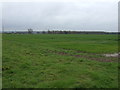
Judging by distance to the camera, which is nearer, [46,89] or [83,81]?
[46,89]

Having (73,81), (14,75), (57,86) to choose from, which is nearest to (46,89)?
(57,86)

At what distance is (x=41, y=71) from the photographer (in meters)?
8.20

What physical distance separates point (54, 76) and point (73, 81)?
3.49 ft

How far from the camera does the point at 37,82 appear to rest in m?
6.62

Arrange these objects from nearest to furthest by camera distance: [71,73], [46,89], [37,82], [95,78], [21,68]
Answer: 1. [46,89]
2. [37,82]
3. [95,78]
4. [71,73]
5. [21,68]

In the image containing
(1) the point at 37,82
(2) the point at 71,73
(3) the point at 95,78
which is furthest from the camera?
(2) the point at 71,73

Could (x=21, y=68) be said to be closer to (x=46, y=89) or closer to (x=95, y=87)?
(x=46, y=89)

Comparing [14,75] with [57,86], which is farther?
[14,75]

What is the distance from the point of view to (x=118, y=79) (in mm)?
7473

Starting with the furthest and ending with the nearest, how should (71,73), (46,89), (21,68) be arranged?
1. (21,68)
2. (71,73)
3. (46,89)

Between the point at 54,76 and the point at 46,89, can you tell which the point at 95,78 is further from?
the point at 46,89

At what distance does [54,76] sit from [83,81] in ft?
4.52

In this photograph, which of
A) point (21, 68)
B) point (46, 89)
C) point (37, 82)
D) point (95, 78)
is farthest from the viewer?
point (21, 68)

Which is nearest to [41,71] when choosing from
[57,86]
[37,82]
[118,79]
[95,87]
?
[37,82]
